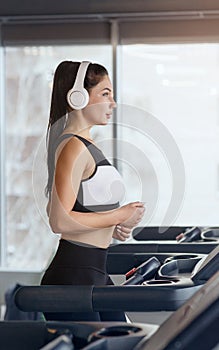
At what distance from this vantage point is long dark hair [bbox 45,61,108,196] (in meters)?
2.57

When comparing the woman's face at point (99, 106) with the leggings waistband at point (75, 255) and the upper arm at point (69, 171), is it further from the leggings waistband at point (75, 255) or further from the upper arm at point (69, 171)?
the leggings waistband at point (75, 255)

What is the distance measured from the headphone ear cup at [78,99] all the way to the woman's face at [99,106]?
0.04 m

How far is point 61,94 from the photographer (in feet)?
8.52

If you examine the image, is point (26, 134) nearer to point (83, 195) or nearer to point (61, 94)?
point (61, 94)

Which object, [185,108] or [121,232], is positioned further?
[185,108]

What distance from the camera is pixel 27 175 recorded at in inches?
264

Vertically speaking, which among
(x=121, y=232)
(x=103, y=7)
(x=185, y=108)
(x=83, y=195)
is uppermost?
(x=103, y=7)

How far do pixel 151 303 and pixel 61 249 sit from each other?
0.62 meters

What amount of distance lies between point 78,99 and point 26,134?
4.21m

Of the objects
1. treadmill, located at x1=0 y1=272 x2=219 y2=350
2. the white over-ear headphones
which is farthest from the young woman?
treadmill, located at x1=0 y1=272 x2=219 y2=350

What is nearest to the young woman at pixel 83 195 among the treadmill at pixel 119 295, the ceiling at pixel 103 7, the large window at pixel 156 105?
the treadmill at pixel 119 295

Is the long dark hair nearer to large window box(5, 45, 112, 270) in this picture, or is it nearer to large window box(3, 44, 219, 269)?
large window box(3, 44, 219, 269)

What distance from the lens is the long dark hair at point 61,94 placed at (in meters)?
2.57

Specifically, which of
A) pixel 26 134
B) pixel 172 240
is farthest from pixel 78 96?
pixel 26 134
